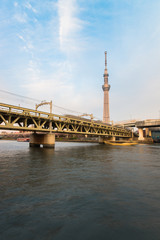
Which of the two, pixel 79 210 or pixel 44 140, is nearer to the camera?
pixel 79 210

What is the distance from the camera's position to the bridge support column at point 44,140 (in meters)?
48.9

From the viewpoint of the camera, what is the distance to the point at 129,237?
5055mm

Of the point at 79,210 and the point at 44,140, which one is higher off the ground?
the point at 44,140

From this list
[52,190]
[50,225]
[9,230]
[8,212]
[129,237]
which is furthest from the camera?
[52,190]

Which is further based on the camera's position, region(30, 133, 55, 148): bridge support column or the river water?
region(30, 133, 55, 148): bridge support column

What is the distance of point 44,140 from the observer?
5056 centimetres

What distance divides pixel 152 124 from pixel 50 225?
341 feet

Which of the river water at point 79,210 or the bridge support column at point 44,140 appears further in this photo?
the bridge support column at point 44,140

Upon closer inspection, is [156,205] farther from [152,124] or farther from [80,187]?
[152,124]

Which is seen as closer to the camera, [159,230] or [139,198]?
[159,230]

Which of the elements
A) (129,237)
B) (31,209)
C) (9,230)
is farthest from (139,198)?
(9,230)

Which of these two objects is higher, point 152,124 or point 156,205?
point 152,124

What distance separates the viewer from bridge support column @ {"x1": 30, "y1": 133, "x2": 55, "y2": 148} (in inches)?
1924

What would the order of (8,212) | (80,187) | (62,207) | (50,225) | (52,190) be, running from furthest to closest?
(80,187), (52,190), (62,207), (8,212), (50,225)
